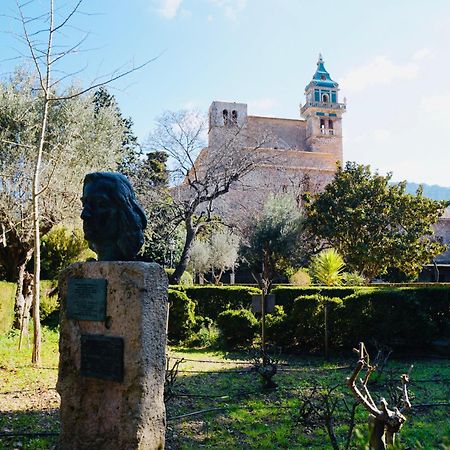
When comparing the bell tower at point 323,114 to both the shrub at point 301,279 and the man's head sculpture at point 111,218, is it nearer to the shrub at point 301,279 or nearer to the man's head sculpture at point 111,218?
the shrub at point 301,279

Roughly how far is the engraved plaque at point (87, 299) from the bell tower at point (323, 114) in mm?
40434

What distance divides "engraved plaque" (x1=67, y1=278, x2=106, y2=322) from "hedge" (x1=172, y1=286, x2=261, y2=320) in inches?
383

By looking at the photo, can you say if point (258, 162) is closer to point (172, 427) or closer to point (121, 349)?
point (172, 427)

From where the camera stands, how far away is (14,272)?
12406 millimetres

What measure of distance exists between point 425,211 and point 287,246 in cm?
806

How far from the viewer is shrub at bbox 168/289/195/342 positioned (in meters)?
12.6

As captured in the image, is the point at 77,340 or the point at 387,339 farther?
the point at 387,339

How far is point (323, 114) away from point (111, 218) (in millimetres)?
44567

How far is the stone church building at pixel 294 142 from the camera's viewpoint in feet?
93.1

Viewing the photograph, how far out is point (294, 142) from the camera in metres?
44.8

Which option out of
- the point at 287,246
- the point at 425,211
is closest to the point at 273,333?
the point at 287,246

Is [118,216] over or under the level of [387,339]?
over

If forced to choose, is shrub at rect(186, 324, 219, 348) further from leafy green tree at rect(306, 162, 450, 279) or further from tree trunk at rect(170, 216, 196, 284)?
leafy green tree at rect(306, 162, 450, 279)

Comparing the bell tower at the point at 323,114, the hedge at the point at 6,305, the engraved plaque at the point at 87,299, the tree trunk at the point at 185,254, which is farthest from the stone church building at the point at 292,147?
Answer: the engraved plaque at the point at 87,299
